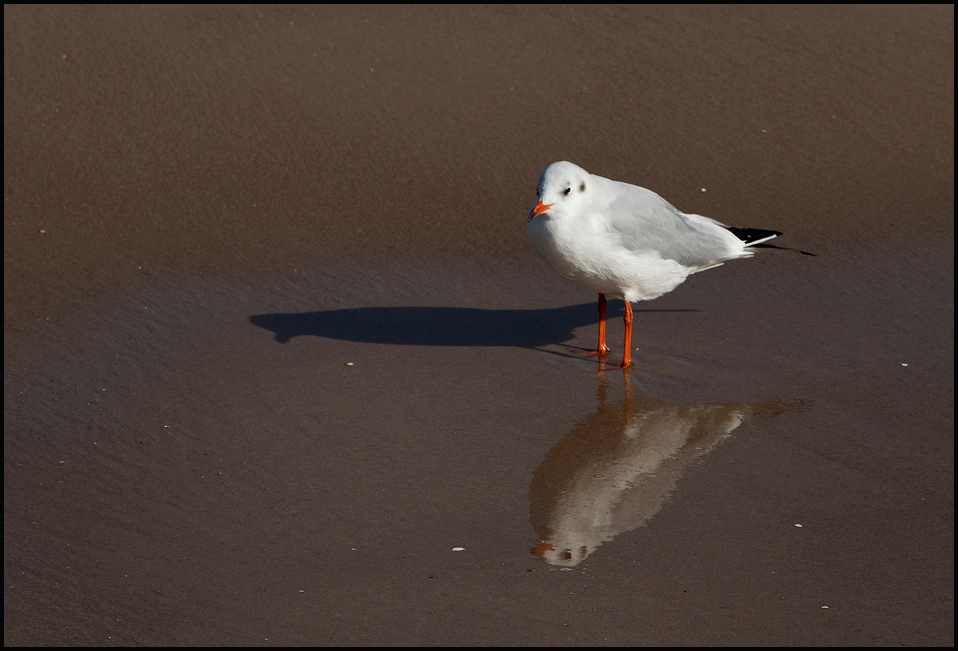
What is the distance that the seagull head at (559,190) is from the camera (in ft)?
14.9

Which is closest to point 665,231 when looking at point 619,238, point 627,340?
point 619,238

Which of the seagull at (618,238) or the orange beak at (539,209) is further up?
the orange beak at (539,209)

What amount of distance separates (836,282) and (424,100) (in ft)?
9.37

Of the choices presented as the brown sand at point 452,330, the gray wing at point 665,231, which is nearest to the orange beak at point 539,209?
the gray wing at point 665,231

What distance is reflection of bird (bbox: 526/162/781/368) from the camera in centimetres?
462

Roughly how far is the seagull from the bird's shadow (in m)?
0.35

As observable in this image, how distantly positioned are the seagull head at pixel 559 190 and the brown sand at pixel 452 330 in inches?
30.7

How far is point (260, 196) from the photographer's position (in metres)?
6.34

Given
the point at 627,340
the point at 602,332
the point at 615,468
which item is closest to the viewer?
the point at 615,468

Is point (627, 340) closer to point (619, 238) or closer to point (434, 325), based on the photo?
point (619, 238)

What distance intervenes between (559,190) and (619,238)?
403mm

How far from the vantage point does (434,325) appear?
17.6ft

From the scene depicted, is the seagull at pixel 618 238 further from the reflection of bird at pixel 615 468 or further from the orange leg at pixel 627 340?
the reflection of bird at pixel 615 468


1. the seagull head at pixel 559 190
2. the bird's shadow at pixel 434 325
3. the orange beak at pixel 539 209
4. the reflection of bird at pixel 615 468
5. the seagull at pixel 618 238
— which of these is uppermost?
the seagull head at pixel 559 190
